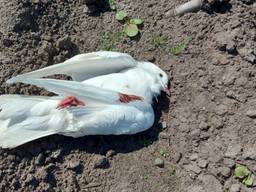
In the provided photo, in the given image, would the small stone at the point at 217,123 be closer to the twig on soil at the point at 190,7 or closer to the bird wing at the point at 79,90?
the bird wing at the point at 79,90

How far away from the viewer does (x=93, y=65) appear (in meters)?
3.97

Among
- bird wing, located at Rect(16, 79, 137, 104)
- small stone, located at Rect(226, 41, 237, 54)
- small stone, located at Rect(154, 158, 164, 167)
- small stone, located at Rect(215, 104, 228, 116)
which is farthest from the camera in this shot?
small stone, located at Rect(226, 41, 237, 54)

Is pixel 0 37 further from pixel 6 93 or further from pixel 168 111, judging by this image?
pixel 168 111

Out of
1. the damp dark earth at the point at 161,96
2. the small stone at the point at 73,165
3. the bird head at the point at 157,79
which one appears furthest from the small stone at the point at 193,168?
the small stone at the point at 73,165

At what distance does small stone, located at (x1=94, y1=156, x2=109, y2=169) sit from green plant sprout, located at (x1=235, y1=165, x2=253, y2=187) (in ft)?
2.32

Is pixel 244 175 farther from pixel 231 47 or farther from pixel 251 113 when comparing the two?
pixel 231 47

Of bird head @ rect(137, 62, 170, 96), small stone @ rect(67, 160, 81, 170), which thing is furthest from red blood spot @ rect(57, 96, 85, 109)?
bird head @ rect(137, 62, 170, 96)

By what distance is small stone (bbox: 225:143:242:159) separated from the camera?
381 cm

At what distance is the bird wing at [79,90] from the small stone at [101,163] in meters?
0.30

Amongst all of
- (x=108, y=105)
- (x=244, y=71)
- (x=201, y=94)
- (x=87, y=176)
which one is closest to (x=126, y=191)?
(x=87, y=176)

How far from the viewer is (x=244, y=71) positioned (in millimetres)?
4055

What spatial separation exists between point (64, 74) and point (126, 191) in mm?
772

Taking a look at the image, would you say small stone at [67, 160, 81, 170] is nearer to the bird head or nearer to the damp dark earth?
the damp dark earth

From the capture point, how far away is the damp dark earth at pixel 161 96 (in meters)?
3.78
